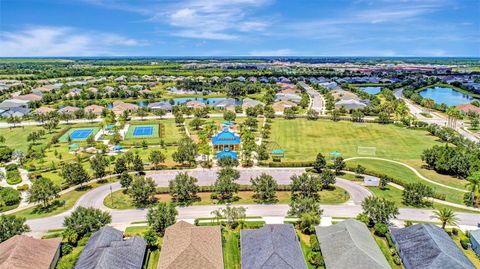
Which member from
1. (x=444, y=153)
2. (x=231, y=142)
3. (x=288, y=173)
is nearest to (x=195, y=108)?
(x=231, y=142)

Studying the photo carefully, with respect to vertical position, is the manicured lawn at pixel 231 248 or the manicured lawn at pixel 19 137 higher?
the manicured lawn at pixel 19 137

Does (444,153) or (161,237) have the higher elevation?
(444,153)

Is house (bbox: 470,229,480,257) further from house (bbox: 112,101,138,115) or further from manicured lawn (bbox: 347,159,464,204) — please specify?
house (bbox: 112,101,138,115)

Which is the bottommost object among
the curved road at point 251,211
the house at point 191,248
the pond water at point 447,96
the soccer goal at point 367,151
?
the curved road at point 251,211

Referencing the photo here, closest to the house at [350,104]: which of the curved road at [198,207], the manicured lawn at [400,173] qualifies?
the manicured lawn at [400,173]

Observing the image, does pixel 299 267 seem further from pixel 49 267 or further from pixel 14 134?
pixel 14 134

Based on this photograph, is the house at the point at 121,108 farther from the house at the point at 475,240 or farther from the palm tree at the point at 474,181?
the house at the point at 475,240

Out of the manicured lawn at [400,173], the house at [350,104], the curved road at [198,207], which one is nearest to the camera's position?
the curved road at [198,207]

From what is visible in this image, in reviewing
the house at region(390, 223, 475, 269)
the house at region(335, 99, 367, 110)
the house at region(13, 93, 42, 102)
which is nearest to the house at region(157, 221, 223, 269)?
the house at region(390, 223, 475, 269)

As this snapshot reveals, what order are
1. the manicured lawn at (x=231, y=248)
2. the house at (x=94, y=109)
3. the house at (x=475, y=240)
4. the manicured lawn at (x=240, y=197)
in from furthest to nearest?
the house at (x=94, y=109)
the manicured lawn at (x=240, y=197)
the house at (x=475, y=240)
the manicured lawn at (x=231, y=248)
